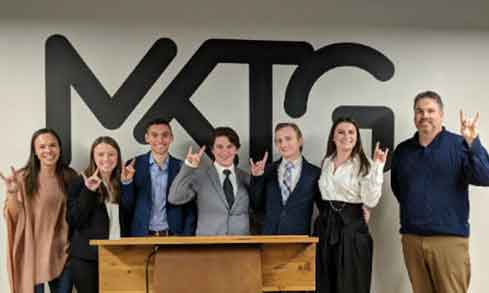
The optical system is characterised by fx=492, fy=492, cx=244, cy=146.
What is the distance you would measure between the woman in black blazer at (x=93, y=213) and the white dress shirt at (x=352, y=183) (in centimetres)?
129

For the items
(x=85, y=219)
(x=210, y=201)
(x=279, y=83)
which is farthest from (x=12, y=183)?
(x=279, y=83)

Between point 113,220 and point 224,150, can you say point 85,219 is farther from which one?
point 224,150

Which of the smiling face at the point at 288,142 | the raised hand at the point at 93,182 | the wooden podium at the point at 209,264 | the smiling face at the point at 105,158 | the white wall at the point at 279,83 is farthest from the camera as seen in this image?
the white wall at the point at 279,83

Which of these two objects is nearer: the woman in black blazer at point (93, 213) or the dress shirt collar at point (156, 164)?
the woman in black blazer at point (93, 213)

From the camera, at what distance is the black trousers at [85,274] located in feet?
9.59

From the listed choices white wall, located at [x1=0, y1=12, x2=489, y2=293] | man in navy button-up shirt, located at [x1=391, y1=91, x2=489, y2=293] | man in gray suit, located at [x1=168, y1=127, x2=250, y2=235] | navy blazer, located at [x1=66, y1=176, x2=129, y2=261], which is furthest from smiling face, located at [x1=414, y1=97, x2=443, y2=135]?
navy blazer, located at [x1=66, y1=176, x2=129, y2=261]

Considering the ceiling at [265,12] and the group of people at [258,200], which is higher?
the ceiling at [265,12]

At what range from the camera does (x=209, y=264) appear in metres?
2.21

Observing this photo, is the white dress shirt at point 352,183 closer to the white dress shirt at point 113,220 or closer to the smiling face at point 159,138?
the smiling face at point 159,138

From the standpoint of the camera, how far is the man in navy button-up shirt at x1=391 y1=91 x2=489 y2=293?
295cm

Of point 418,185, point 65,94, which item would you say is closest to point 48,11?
point 65,94

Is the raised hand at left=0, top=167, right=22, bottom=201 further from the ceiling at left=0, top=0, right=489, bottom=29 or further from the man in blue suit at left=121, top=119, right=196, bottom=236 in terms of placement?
the ceiling at left=0, top=0, right=489, bottom=29

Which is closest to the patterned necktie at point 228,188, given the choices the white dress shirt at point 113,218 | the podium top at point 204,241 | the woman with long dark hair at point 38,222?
the white dress shirt at point 113,218

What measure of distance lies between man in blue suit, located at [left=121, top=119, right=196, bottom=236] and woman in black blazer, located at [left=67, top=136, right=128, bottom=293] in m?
0.11
